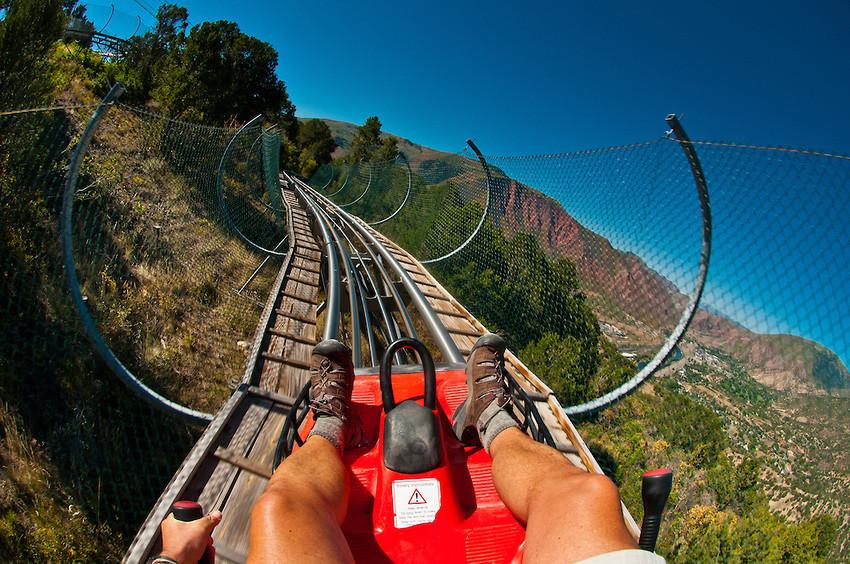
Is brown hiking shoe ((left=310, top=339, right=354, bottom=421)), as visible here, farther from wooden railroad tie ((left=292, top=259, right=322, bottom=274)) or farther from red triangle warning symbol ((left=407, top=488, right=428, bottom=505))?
wooden railroad tie ((left=292, top=259, right=322, bottom=274))

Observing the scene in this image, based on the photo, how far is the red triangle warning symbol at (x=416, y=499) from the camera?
147cm

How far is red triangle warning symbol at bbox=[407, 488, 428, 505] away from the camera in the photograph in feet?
4.81

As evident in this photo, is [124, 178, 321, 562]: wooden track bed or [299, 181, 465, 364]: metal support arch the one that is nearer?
[124, 178, 321, 562]: wooden track bed

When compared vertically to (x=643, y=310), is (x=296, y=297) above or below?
below

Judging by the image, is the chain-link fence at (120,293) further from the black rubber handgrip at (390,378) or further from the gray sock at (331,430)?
the black rubber handgrip at (390,378)

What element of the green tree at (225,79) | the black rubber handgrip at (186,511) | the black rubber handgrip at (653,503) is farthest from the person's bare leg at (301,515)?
the green tree at (225,79)

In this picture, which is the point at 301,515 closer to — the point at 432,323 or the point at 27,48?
the point at 432,323

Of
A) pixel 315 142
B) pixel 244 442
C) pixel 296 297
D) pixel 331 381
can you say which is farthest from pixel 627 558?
pixel 315 142

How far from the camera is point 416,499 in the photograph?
1.47m

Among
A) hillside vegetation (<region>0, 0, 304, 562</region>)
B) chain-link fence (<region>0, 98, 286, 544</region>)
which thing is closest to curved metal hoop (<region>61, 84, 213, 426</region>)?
chain-link fence (<region>0, 98, 286, 544</region>)

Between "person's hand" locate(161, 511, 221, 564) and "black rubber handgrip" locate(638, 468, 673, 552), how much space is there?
0.97 m

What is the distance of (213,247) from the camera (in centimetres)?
514

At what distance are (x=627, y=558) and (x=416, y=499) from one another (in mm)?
673

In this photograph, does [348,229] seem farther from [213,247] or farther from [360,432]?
[360,432]
